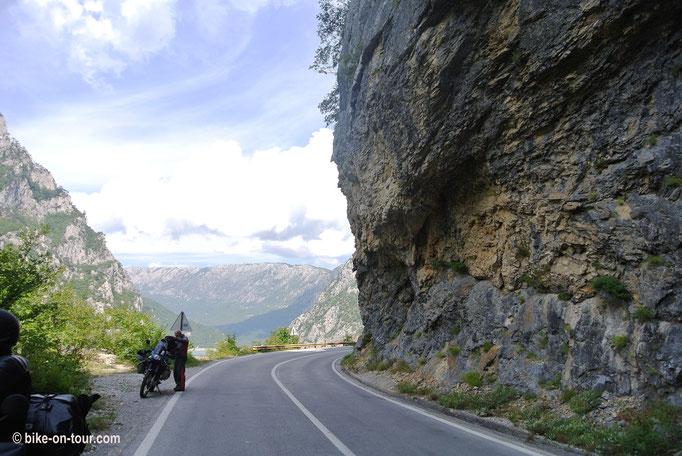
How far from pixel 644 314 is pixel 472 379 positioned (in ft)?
15.0

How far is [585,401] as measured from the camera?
A: 722 cm

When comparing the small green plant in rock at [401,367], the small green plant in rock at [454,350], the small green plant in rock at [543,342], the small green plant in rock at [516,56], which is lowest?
the small green plant in rock at [401,367]

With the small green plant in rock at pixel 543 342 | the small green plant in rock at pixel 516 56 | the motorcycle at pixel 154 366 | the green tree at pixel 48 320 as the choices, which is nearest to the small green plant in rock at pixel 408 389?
the small green plant in rock at pixel 543 342

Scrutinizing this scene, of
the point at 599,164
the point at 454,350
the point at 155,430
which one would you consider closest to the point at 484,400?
the point at 454,350

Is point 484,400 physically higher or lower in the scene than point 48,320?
lower

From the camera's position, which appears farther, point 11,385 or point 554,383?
point 554,383

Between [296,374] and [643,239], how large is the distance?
1391cm

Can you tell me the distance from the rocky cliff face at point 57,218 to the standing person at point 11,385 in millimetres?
160879

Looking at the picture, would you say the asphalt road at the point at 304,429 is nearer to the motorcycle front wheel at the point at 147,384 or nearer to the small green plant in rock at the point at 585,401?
the motorcycle front wheel at the point at 147,384

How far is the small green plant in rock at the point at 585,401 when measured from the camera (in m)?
7.07

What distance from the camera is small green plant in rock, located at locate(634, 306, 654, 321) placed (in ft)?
23.8

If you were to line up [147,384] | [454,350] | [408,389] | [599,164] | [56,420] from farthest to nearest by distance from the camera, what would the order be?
[454,350] < [408,389] < [147,384] < [599,164] < [56,420]

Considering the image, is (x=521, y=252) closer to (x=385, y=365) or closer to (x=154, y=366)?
(x=385, y=365)

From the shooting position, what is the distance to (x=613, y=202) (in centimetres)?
842
